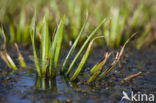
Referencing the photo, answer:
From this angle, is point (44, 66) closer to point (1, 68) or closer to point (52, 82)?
point (52, 82)

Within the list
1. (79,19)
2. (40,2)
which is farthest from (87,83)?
(40,2)

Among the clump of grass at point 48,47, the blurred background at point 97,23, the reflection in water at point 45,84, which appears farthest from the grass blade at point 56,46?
the blurred background at point 97,23

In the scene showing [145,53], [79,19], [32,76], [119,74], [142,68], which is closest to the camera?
[32,76]

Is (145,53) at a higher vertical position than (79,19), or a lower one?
lower

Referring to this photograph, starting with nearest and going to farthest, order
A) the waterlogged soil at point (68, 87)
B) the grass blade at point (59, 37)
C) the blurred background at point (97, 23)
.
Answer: the waterlogged soil at point (68, 87)
the grass blade at point (59, 37)
the blurred background at point (97, 23)

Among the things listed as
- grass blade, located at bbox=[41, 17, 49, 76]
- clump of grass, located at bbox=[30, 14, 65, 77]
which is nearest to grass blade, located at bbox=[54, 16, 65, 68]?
clump of grass, located at bbox=[30, 14, 65, 77]

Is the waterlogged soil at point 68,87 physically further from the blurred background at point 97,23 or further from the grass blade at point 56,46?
the blurred background at point 97,23

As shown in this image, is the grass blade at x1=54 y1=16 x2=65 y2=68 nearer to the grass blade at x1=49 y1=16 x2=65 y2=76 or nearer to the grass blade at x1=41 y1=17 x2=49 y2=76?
the grass blade at x1=49 y1=16 x2=65 y2=76

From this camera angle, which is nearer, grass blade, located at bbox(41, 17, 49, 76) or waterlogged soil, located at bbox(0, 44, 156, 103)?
waterlogged soil, located at bbox(0, 44, 156, 103)

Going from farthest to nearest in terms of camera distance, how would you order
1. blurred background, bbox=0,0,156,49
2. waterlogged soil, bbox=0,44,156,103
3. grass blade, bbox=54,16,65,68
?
blurred background, bbox=0,0,156,49
grass blade, bbox=54,16,65,68
waterlogged soil, bbox=0,44,156,103
